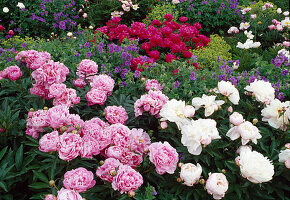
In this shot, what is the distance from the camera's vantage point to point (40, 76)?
77.5 inches

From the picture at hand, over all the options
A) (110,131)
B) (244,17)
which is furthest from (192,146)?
(244,17)

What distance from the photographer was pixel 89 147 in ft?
4.95

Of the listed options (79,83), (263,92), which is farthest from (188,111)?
(79,83)

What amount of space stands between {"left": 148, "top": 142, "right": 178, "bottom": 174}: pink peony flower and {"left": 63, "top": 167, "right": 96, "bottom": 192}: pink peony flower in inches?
15.1

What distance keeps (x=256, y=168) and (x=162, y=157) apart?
530mm

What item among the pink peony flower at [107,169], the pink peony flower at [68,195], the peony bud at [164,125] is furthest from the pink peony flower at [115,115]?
the pink peony flower at [68,195]

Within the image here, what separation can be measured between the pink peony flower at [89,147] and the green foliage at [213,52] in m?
2.88

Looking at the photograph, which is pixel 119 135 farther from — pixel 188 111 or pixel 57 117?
pixel 188 111

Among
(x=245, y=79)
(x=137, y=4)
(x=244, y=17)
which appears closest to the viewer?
(x=245, y=79)

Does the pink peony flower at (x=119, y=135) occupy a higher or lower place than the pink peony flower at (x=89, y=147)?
lower

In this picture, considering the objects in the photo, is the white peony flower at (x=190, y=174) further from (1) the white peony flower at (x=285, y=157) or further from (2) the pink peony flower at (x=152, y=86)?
(2) the pink peony flower at (x=152, y=86)

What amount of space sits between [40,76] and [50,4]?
3413mm

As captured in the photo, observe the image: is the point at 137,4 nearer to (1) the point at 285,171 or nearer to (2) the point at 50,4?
(2) the point at 50,4

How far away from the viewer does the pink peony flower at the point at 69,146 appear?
4.66ft
